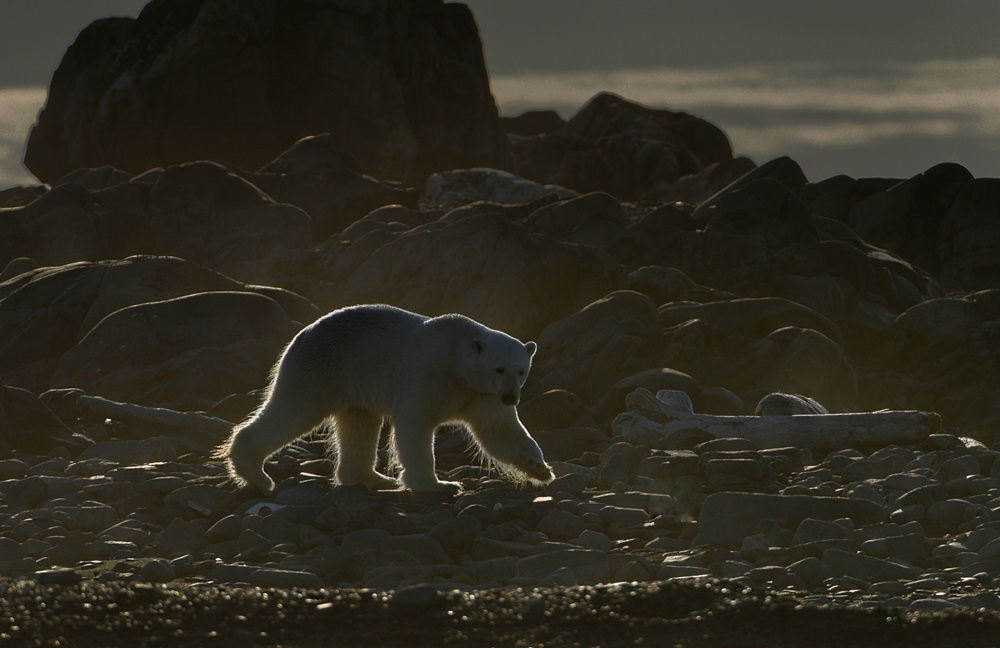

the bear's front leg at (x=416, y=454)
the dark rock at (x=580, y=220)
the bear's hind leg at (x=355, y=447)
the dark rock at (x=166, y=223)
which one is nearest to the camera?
the bear's front leg at (x=416, y=454)

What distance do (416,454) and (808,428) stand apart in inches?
192

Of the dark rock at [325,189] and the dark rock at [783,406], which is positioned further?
the dark rock at [325,189]

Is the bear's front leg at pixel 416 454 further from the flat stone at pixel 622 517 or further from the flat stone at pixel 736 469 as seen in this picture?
the flat stone at pixel 736 469

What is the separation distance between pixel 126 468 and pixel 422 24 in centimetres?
5509

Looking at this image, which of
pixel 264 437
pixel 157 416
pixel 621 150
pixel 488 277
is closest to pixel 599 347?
pixel 488 277

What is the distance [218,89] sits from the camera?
5656 cm

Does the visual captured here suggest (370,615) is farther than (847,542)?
No

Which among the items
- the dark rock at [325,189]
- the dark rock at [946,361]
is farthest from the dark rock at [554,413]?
the dark rock at [325,189]

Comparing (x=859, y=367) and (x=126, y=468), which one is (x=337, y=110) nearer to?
(x=859, y=367)

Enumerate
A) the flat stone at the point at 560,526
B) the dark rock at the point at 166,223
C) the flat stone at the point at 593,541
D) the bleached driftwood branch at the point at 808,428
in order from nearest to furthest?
the flat stone at the point at 593,541 → the flat stone at the point at 560,526 → the bleached driftwood branch at the point at 808,428 → the dark rock at the point at 166,223

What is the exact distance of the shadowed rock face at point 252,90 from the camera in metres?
56.8

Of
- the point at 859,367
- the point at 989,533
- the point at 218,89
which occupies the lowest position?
the point at 859,367

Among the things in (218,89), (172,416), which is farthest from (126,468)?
(218,89)

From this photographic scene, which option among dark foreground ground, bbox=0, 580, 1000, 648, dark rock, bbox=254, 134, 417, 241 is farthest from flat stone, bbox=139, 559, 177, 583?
dark rock, bbox=254, 134, 417, 241
